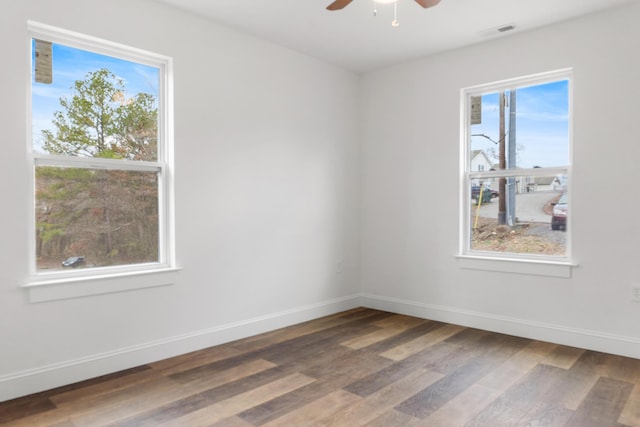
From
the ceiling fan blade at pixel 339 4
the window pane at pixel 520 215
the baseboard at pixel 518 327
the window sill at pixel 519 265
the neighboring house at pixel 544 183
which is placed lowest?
the baseboard at pixel 518 327

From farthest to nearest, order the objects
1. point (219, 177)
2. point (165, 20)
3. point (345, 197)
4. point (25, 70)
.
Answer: point (345, 197), point (219, 177), point (165, 20), point (25, 70)

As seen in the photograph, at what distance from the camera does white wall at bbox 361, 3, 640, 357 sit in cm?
343

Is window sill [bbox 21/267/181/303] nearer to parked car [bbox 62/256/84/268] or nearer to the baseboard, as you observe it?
parked car [bbox 62/256/84/268]

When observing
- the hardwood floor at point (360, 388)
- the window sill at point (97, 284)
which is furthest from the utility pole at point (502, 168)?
the window sill at point (97, 284)

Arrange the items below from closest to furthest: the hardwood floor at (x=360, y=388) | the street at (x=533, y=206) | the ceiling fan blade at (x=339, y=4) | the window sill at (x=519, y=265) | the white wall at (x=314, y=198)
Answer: the hardwood floor at (x=360, y=388)
the ceiling fan blade at (x=339, y=4)
the white wall at (x=314, y=198)
the window sill at (x=519, y=265)
the street at (x=533, y=206)

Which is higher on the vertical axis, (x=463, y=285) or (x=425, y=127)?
(x=425, y=127)

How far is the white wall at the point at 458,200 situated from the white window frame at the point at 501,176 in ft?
0.22

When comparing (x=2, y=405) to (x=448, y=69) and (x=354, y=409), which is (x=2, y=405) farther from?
(x=448, y=69)

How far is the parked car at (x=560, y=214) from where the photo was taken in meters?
3.81

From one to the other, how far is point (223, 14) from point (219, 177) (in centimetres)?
131

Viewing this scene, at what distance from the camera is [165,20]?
3.37 meters

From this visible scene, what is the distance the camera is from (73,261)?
9.90 feet

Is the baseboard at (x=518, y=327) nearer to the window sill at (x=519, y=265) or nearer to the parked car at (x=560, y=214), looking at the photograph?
the window sill at (x=519, y=265)

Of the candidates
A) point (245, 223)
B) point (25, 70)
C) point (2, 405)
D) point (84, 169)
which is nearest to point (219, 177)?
point (245, 223)
